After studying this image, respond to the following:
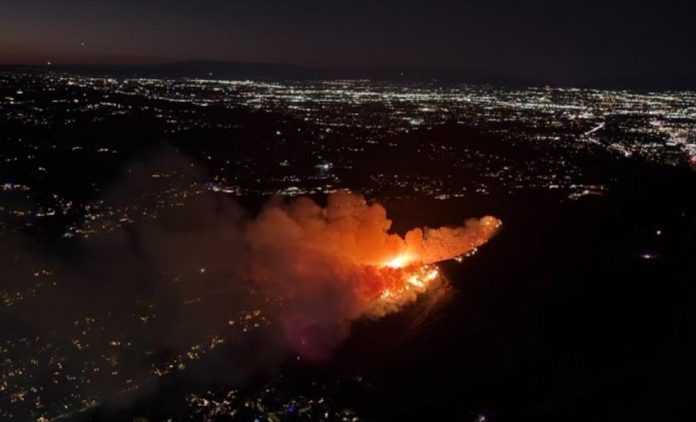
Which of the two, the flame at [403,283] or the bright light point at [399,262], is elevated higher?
the bright light point at [399,262]

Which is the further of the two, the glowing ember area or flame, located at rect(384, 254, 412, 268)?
flame, located at rect(384, 254, 412, 268)

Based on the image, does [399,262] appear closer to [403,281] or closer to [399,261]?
[399,261]

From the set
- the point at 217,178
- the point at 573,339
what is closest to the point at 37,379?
the point at 573,339

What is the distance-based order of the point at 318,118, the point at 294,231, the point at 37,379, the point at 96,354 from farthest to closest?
the point at 318,118 < the point at 294,231 < the point at 96,354 < the point at 37,379

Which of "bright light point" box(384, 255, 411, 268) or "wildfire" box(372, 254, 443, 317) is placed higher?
"bright light point" box(384, 255, 411, 268)

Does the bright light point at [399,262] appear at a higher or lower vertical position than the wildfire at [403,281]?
higher

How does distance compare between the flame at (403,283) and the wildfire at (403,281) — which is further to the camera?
the wildfire at (403,281)

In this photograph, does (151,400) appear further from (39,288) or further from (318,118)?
(318,118)

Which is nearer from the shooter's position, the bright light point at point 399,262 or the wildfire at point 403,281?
the wildfire at point 403,281
